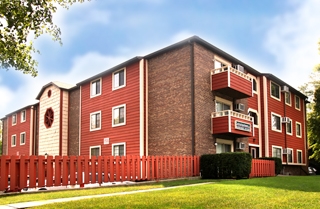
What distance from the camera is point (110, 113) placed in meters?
25.5

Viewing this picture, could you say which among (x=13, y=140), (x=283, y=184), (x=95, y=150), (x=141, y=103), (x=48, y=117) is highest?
(x=141, y=103)

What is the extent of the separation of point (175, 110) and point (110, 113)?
6.89m

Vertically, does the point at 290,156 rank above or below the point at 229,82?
below

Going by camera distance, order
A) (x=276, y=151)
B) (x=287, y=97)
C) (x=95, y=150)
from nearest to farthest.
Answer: (x=95, y=150)
(x=276, y=151)
(x=287, y=97)

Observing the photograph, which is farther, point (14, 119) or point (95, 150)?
point (14, 119)

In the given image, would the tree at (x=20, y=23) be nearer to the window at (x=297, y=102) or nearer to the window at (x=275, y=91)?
the window at (x=275, y=91)

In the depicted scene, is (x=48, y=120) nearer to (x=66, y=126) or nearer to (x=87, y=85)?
(x=66, y=126)

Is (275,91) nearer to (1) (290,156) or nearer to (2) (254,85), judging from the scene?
(2) (254,85)

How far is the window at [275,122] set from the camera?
95.9ft

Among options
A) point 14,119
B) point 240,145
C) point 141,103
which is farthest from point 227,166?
point 14,119

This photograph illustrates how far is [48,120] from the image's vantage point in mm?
31766

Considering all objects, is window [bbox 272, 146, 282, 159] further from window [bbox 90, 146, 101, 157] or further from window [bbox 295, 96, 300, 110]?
window [bbox 90, 146, 101, 157]

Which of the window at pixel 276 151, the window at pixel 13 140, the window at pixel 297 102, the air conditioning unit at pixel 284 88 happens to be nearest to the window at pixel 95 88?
the window at pixel 276 151

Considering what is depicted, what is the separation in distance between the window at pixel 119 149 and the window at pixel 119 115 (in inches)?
59.9
